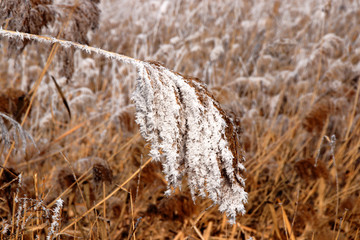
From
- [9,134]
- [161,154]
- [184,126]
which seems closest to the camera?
[184,126]

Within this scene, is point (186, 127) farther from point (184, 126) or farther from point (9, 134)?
point (9, 134)

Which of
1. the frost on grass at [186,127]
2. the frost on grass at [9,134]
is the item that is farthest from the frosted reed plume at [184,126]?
the frost on grass at [9,134]

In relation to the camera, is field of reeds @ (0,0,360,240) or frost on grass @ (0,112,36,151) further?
frost on grass @ (0,112,36,151)

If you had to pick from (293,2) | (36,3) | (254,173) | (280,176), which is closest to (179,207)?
(254,173)

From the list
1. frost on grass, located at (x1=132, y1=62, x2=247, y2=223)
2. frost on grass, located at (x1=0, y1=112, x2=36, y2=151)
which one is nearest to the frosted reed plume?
frost on grass, located at (x1=132, y1=62, x2=247, y2=223)

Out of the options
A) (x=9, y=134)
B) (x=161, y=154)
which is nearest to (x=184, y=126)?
(x=161, y=154)

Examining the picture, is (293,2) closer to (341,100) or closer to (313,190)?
(341,100)

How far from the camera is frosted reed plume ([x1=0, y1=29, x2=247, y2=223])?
77 centimetres

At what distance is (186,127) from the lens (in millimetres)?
806

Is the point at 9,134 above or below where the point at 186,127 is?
below

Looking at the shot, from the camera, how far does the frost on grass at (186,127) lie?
30.4 inches

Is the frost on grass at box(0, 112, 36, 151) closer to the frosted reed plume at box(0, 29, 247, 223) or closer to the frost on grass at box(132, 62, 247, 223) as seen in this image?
the frosted reed plume at box(0, 29, 247, 223)

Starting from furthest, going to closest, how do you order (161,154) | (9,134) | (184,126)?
(9,134), (161,154), (184,126)

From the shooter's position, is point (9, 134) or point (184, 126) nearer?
point (184, 126)
